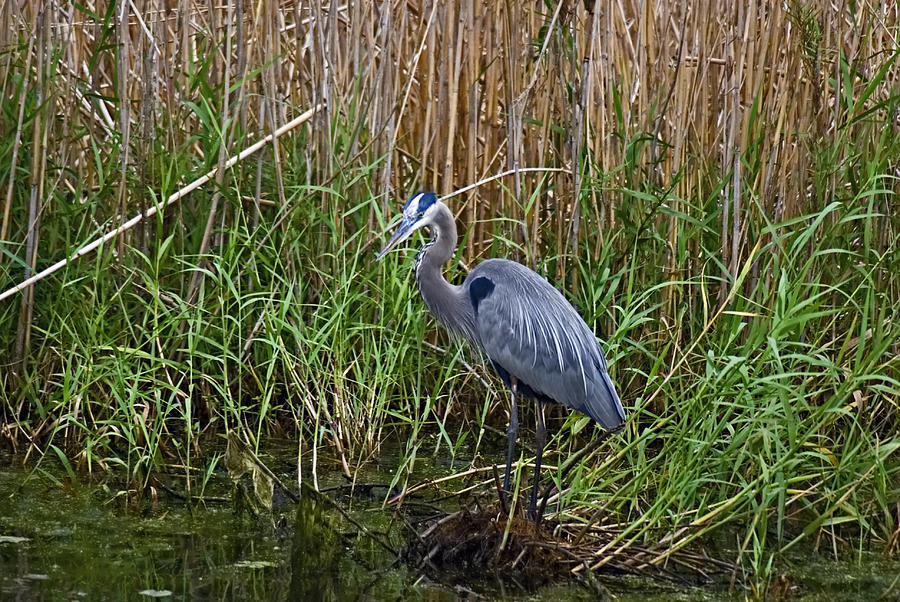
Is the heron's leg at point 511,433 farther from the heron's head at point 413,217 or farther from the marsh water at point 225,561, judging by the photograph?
the heron's head at point 413,217

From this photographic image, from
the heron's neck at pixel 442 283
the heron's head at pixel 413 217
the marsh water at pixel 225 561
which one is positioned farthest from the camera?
the heron's neck at pixel 442 283

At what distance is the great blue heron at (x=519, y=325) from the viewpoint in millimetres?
3951

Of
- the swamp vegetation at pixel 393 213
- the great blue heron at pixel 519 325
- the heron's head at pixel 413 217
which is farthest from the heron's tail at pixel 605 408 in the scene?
the heron's head at pixel 413 217

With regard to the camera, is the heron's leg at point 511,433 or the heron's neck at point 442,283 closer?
the heron's leg at point 511,433

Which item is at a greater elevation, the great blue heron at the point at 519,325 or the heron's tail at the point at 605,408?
the great blue heron at the point at 519,325

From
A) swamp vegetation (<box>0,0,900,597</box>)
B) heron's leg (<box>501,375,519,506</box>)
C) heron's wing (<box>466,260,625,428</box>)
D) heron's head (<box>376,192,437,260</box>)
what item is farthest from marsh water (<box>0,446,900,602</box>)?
heron's head (<box>376,192,437,260</box>)

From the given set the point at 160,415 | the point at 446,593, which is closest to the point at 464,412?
the point at 160,415

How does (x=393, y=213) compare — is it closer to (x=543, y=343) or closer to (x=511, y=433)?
(x=543, y=343)

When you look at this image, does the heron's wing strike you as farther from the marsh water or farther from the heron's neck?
the marsh water

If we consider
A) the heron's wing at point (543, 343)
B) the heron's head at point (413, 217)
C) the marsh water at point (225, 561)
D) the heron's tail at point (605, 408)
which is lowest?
the marsh water at point (225, 561)

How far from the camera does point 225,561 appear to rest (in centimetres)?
354

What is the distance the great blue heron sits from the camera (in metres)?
3.95

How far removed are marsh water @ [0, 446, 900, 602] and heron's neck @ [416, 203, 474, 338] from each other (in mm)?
718

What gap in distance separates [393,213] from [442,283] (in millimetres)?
939
